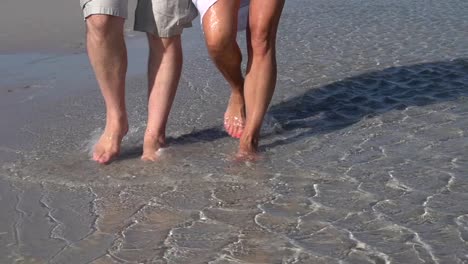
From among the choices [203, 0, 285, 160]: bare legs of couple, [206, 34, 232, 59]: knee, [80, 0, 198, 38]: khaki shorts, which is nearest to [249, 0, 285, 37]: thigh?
[203, 0, 285, 160]: bare legs of couple

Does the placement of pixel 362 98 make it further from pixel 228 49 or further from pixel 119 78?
pixel 119 78

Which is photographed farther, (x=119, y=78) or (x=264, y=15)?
(x=119, y=78)

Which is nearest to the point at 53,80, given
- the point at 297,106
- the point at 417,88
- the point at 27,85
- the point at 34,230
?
the point at 27,85

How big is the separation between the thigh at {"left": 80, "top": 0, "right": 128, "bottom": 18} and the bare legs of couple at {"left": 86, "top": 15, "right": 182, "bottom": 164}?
0.02 m

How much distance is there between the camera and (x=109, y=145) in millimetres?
4355

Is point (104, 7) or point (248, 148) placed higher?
point (104, 7)

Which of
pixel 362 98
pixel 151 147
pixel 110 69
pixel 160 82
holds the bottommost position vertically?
pixel 362 98

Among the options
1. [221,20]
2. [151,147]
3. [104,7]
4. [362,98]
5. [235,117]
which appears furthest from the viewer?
[362,98]

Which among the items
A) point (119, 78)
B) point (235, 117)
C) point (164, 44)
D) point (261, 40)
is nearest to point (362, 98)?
point (235, 117)

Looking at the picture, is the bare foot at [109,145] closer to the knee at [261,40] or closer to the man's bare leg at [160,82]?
the man's bare leg at [160,82]

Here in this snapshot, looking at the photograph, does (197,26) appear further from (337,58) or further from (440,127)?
(440,127)

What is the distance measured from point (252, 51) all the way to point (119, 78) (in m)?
0.63

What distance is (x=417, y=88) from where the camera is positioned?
19.0 feet

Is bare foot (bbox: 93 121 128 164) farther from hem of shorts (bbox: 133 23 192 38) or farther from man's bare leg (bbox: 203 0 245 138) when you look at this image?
man's bare leg (bbox: 203 0 245 138)
